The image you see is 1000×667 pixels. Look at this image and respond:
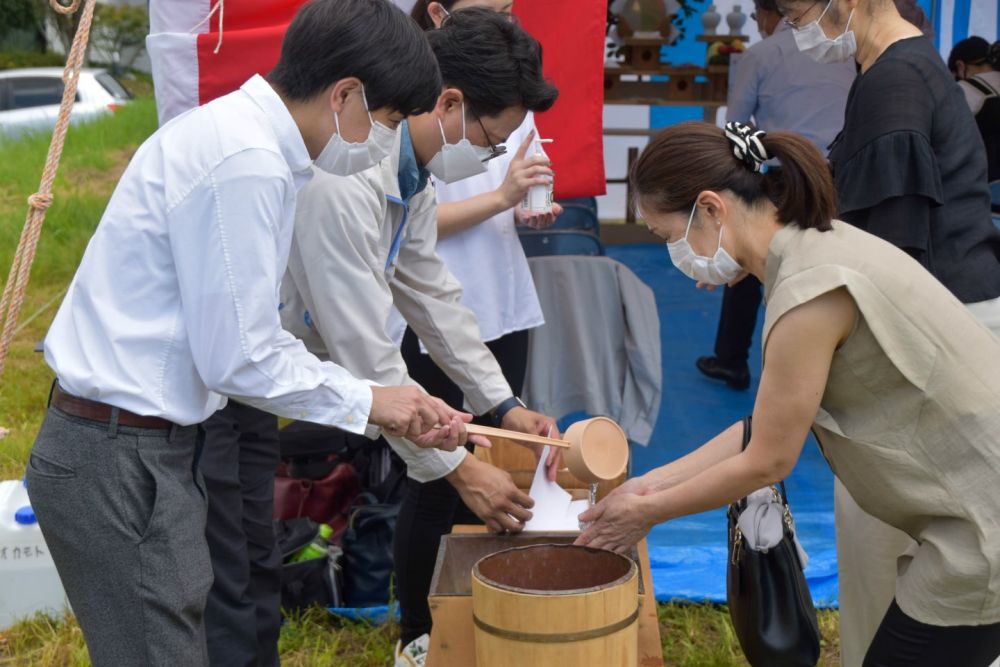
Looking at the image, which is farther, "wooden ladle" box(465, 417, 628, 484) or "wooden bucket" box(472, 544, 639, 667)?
"wooden ladle" box(465, 417, 628, 484)

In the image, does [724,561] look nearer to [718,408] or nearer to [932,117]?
[718,408]

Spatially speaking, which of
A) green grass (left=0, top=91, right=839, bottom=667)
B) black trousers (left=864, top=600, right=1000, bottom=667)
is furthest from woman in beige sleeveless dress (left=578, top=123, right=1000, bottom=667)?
green grass (left=0, top=91, right=839, bottom=667)

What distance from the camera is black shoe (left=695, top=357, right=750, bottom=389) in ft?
13.8

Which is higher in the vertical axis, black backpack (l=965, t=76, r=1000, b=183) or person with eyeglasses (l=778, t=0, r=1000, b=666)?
person with eyeglasses (l=778, t=0, r=1000, b=666)

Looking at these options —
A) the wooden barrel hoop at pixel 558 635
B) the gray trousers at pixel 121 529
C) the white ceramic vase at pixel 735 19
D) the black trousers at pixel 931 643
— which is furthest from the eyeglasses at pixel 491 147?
the white ceramic vase at pixel 735 19

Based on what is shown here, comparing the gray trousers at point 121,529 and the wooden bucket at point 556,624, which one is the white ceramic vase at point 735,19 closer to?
the wooden bucket at point 556,624

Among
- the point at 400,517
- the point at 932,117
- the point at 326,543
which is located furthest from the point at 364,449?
the point at 932,117

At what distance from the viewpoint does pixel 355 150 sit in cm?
159

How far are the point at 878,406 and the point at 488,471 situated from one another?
76cm

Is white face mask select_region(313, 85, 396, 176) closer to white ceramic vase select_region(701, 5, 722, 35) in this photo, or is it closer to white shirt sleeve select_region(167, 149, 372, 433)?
white shirt sleeve select_region(167, 149, 372, 433)

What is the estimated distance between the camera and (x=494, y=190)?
2.65 meters

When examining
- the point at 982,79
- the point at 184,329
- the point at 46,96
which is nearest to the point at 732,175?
the point at 184,329

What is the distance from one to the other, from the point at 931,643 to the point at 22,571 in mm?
2250

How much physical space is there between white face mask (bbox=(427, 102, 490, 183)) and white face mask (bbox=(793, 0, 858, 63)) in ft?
2.28
